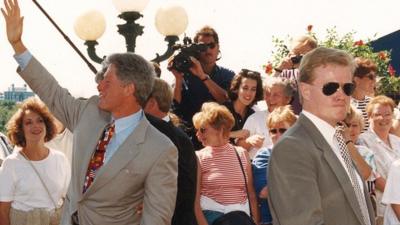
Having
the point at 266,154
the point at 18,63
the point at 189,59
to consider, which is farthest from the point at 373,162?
the point at 18,63

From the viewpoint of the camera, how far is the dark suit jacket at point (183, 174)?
4707 millimetres

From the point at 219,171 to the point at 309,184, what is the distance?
2.80 meters

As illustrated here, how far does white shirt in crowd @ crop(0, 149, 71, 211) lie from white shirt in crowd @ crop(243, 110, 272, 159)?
1722 mm

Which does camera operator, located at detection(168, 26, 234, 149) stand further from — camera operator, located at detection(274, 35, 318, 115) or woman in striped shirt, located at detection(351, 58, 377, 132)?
woman in striped shirt, located at detection(351, 58, 377, 132)

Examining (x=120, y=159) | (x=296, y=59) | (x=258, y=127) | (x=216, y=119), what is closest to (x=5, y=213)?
(x=216, y=119)

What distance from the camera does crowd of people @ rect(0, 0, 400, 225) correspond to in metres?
3.35

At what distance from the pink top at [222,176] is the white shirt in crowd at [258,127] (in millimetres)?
665

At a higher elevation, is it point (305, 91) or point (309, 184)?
point (305, 91)

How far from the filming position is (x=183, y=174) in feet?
15.6

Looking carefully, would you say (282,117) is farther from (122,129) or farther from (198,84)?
(122,129)

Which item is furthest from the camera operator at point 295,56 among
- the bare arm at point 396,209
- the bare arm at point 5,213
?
the bare arm at point 5,213

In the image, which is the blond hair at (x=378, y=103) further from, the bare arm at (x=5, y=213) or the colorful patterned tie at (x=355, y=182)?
the colorful patterned tie at (x=355, y=182)

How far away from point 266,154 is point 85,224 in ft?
7.78

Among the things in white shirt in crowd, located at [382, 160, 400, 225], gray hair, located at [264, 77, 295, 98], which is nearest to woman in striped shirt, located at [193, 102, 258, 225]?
gray hair, located at [264, 77, 295, 98]
